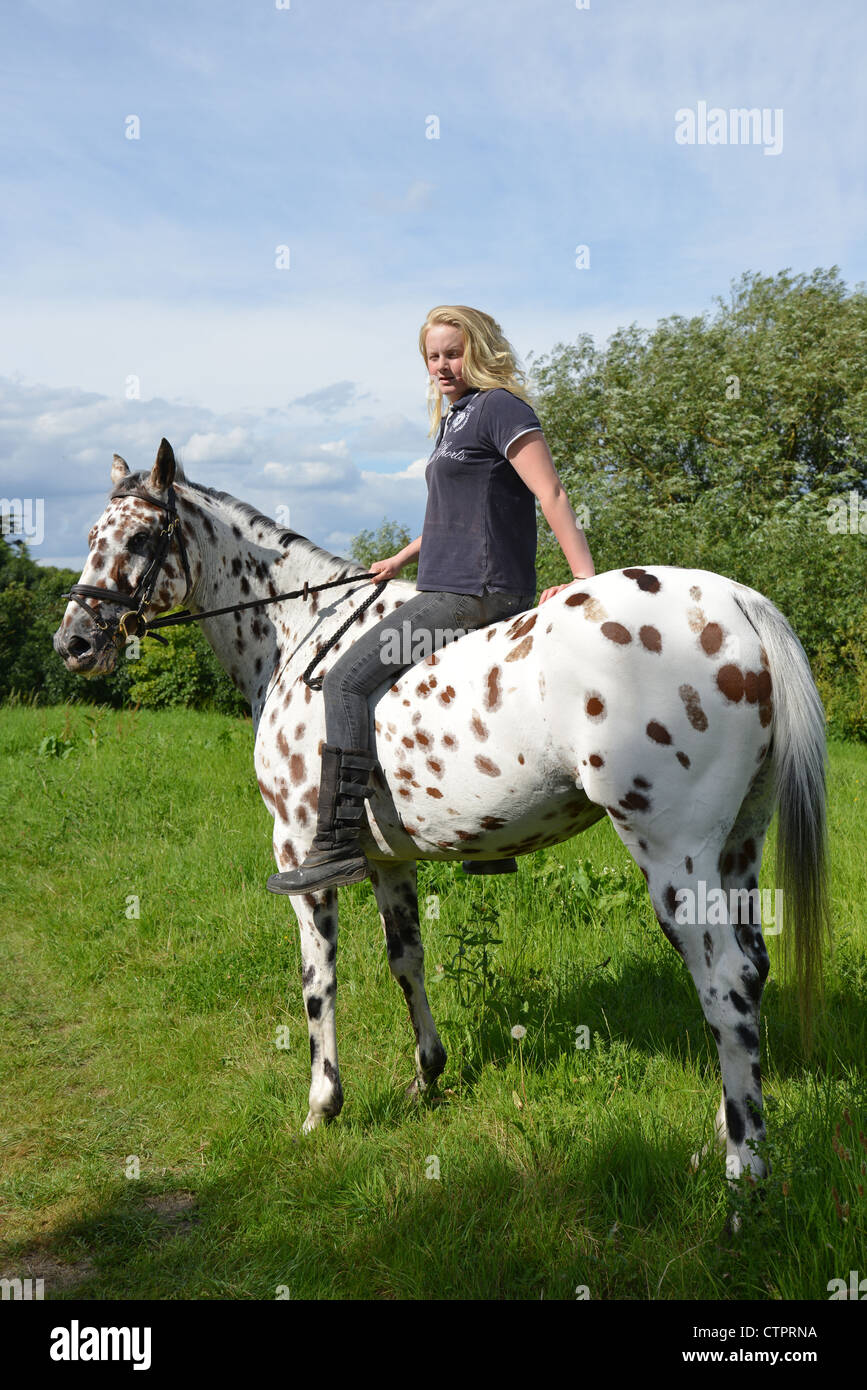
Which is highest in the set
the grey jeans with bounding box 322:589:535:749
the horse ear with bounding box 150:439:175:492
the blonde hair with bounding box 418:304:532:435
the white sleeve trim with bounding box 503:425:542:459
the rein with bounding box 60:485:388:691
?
the blonde hair with bounding box 418:304:532:435

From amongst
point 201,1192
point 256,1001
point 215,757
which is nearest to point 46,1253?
point 201,1192

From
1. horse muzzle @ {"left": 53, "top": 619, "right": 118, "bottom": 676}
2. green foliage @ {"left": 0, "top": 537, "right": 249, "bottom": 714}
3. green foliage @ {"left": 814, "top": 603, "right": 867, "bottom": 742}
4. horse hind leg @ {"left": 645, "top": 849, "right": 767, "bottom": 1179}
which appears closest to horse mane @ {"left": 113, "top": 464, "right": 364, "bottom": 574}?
horse muzzle @ {"left": 53, "top": 619, "right": 118, "bottom": 676}

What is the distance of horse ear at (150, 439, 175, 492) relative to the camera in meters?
4.61

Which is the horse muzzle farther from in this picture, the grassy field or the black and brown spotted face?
the grassy field

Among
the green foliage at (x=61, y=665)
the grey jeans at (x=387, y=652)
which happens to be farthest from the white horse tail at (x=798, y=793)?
the green foliage at (x=61, y=665)

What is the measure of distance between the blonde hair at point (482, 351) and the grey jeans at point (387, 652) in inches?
34.0

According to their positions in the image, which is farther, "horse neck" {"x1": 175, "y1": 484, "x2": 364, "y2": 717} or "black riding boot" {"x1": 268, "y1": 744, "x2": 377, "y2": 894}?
"horse neck" {"x1": 175, "y1": 484, "x2": 364, "y2": 717}

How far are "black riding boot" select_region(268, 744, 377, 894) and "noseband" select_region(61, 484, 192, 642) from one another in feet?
4.38

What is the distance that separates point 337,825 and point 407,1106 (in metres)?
1.44

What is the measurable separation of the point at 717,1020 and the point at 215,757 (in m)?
8.17

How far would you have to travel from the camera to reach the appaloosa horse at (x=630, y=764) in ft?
10.4

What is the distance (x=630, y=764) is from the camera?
3209mm

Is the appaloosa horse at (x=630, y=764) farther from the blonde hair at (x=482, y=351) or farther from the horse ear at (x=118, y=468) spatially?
the horse ear at (x=118, y=468)
